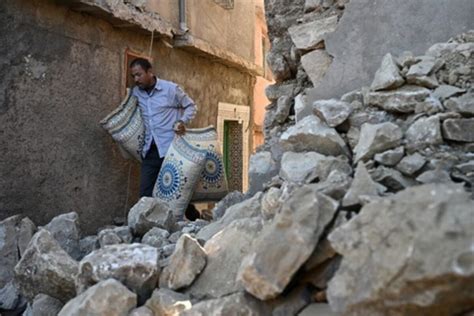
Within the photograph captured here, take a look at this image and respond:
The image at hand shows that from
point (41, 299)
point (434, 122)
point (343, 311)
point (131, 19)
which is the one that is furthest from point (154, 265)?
point (131, 19)

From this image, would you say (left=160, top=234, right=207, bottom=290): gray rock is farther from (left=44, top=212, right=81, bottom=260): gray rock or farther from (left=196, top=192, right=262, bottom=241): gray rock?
(left=44, top=212, right=81, bottom=260): gray rock

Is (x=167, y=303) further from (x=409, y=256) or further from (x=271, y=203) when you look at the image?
(x=409, y=256)

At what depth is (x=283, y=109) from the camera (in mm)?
2896

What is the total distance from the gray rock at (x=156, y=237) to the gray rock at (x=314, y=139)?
77cm

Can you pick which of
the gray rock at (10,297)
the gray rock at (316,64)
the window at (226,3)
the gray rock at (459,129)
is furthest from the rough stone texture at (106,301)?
the window at (226,3)

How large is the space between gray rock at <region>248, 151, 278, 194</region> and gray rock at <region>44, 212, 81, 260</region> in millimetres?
956

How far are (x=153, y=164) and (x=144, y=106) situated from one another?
0.46 m

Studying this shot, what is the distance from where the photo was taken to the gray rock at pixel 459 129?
1.82 m

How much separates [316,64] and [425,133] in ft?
3.11

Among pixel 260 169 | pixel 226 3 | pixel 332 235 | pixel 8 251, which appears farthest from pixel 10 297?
pixel 226 3

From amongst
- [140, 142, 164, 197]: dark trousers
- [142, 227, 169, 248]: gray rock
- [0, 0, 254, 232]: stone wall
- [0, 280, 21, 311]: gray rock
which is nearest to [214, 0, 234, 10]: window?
[0, 0, 254, 232]: stone wall

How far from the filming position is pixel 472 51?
80.5 inches

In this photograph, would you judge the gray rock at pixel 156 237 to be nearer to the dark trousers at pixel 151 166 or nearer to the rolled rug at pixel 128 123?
the dark trousers at pixel 151 166

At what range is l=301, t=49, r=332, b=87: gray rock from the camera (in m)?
2.63
